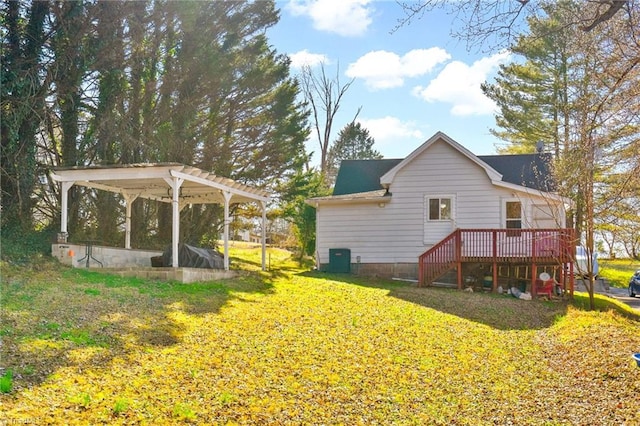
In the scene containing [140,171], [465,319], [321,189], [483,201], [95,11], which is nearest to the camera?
[465,319]

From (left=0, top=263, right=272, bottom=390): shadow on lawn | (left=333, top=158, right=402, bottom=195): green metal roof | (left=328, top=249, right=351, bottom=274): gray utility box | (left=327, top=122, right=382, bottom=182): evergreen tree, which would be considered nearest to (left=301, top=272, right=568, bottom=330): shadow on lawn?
(left=328, top=249, right=351, bottom=274): gray utility box

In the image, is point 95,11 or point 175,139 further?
point 175,139

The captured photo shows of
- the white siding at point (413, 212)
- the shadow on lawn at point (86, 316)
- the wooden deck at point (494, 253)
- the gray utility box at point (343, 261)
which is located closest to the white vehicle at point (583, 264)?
the wooden deck at point (494, 253)

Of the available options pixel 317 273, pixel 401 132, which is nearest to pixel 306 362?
pixel 317 273

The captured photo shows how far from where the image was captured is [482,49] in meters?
6.73

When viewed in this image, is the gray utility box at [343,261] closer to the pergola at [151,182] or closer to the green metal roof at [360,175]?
the green metal roof at [360,175]

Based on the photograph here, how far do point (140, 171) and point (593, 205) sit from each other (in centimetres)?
1039

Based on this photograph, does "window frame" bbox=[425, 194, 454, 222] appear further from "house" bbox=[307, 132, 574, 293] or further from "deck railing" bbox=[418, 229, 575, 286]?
"deck railing" bbox=[418, 229, 575, 286]

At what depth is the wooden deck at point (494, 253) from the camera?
14.6 m

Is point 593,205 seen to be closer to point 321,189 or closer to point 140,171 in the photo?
point 140,171

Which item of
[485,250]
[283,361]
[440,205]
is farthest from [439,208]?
[283,361]

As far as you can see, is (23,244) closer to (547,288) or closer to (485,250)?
(485,250)

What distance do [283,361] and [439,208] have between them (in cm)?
1220

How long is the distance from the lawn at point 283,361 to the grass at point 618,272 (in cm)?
1863
